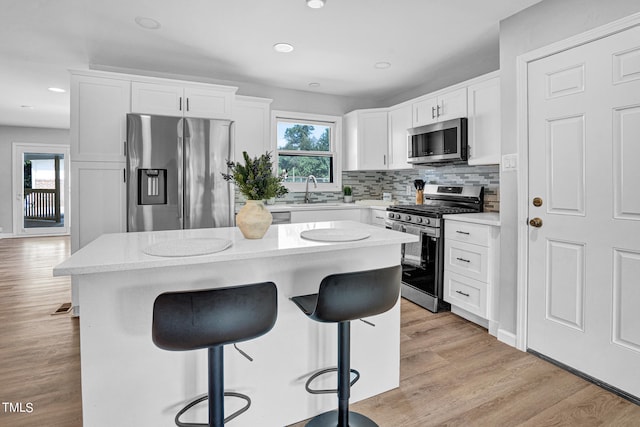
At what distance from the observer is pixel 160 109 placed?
10.8ft

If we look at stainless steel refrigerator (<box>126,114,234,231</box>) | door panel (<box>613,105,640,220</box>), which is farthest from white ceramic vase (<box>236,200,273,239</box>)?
door panel (<box>613,105,640,220</box>)

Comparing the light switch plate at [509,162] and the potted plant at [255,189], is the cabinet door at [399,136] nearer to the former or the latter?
the light switch plate at [509,162]

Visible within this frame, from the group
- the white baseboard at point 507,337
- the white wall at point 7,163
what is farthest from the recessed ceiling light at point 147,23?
the white wall at point 7,163

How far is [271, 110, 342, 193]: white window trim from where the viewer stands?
14.8 feet

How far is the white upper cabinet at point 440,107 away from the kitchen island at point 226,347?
6.72 ft

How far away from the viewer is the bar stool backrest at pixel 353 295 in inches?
53.6

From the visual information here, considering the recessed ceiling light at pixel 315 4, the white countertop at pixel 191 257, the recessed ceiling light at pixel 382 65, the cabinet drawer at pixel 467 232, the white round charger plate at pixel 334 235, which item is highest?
the recessed ceiling light at pixel 382 65

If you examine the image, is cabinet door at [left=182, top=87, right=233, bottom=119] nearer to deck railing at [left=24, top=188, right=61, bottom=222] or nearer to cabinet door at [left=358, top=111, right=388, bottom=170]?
cabinet door at [left=358, top=111, right=388, bottom=170]

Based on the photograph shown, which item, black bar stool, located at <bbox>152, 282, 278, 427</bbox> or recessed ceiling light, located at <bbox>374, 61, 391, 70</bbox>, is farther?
recessed ceiling light, located at <bbox>374, 61, 391, 70</bbox>

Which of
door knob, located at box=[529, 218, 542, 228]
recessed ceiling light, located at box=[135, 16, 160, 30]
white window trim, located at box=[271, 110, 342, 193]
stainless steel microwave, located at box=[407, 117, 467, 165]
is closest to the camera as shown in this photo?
door knob, located at box=[529, 218, 542, 228]

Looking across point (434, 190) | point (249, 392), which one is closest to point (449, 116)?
point (434, 190)

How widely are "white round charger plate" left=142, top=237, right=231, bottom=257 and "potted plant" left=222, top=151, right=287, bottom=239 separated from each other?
15 cm

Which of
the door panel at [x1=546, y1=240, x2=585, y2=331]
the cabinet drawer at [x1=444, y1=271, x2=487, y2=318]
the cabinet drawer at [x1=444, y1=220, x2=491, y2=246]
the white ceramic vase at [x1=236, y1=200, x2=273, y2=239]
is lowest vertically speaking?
the cabinet drawer at [x1=444, y1=271, x2=487, y2=318]

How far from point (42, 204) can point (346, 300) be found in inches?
373
